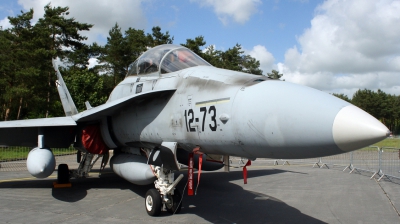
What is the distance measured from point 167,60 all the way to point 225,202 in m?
3.23

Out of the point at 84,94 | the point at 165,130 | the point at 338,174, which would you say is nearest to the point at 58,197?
the point at 165,130

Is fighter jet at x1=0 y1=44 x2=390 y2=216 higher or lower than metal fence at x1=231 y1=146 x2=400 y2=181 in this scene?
higher

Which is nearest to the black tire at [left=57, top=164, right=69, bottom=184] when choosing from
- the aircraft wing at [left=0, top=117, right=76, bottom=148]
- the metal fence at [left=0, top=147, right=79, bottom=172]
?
the aircraft wing at [left=0, top=117, right=76, bottom=148]

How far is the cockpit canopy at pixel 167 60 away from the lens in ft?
19.2

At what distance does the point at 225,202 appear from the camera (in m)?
7.12

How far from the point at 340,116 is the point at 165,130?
300 centimetres

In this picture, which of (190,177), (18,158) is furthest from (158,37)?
(190,177)

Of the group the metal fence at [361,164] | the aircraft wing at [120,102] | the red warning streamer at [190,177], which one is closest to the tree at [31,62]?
the metal fence at [361,164]

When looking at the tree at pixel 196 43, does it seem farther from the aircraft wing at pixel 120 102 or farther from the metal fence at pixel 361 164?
the aircraft wing at pixel 120 102

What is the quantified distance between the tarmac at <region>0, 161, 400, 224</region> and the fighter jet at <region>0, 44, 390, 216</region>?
26.1 inches

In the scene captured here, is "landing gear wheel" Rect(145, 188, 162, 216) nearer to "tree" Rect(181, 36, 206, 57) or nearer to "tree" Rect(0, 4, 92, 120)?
"tree" Rect(0, 4, 92, 120)

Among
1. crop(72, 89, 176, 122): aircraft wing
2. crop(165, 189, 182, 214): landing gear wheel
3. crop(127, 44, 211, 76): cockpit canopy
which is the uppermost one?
crop(127, 44, 211, 76): cockpit canopy

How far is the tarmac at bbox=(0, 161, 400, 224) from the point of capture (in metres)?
5.81

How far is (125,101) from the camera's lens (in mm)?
5828
